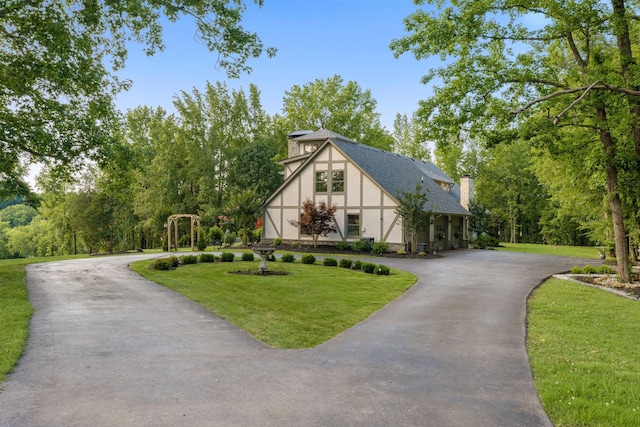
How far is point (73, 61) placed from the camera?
1265cm

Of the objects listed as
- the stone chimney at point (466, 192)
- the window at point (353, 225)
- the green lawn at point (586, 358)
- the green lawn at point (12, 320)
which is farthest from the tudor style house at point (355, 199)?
the green lawn at point (12, 320)

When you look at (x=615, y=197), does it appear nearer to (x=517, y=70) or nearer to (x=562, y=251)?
(x=517, y=70)

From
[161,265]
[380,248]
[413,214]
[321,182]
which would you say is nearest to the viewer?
[161,265]

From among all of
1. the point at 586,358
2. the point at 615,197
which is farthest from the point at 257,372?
the point at 615,197

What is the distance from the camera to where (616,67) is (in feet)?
48.6

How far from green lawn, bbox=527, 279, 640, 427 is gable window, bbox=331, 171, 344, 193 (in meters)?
17.1

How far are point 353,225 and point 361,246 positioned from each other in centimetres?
223

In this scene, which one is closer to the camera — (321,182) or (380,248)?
(380,248)

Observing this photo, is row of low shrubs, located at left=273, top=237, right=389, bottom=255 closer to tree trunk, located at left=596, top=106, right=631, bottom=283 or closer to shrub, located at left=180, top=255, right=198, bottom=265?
shrub, located at left=180, top=255, right=198, bottom=265

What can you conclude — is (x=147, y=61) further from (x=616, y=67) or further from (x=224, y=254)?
(x=616, y=67)

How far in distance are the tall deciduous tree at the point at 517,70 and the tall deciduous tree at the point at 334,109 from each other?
1401 inches

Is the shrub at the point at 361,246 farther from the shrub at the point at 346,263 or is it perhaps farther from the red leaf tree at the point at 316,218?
the shrub at the point at 346,263

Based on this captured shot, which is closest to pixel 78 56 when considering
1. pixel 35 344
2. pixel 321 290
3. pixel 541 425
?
pixel 35 344

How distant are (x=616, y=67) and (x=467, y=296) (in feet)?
31.1
